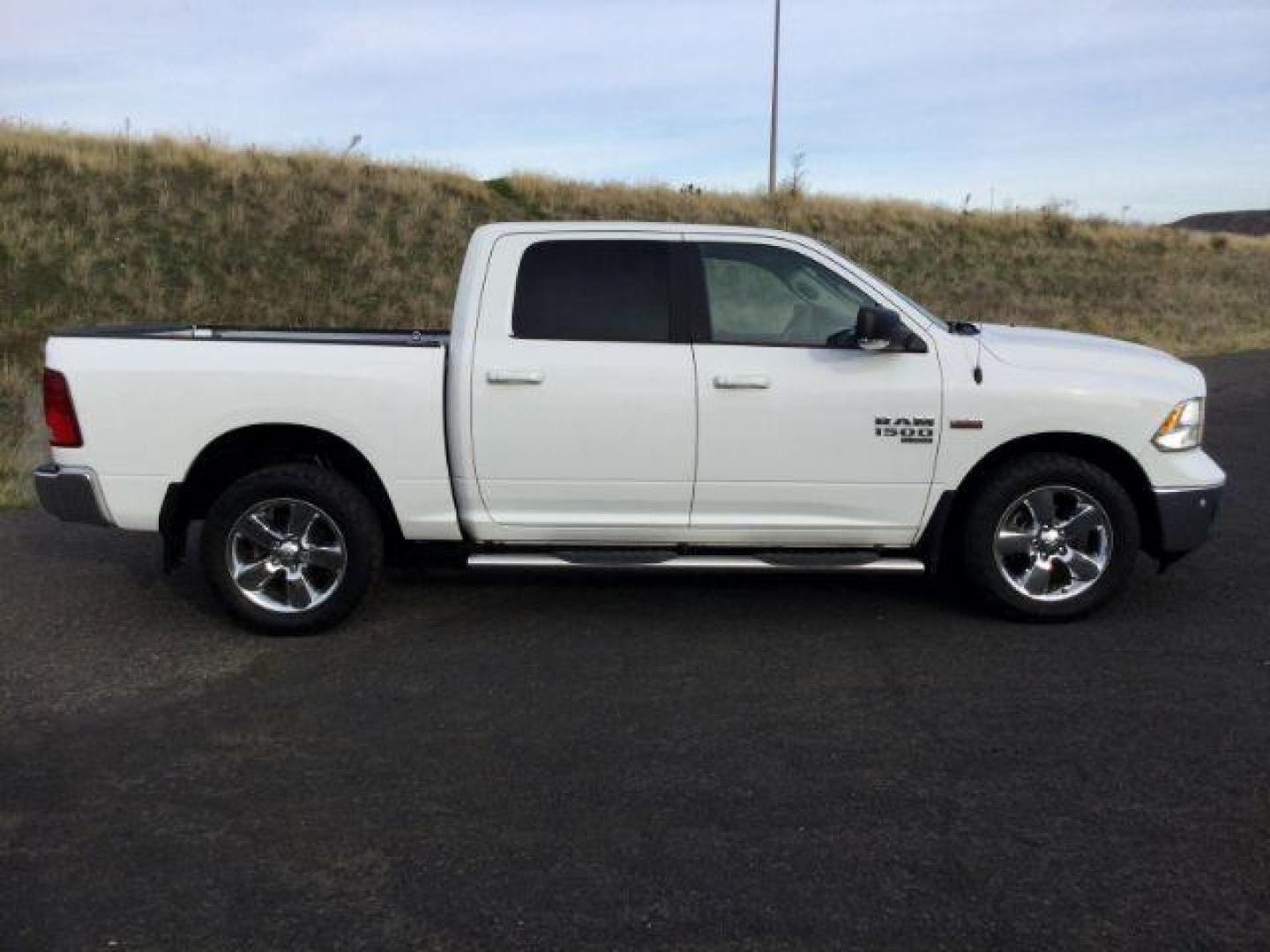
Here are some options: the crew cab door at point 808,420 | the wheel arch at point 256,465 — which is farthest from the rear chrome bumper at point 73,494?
the crew cab door at point 808,420

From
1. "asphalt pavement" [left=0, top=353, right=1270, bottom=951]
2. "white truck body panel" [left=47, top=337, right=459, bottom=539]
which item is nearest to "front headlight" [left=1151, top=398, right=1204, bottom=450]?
"asphalt pavement" [left=0, top=353, right=1270, bottom=951]

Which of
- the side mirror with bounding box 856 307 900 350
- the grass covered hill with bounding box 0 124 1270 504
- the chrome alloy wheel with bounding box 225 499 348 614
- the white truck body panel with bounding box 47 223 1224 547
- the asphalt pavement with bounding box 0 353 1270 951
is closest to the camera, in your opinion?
the asphalt pavement with bounding box 0 353 1270 951

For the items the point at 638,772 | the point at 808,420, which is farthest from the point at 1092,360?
the point at 638,772

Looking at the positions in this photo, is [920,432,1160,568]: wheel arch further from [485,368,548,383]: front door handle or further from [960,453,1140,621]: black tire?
[485,368,548,383]: front door handle

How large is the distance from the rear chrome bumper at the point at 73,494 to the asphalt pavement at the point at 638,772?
0.62m

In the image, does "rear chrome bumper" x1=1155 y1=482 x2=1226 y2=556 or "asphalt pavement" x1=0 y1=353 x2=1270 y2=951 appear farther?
"rear chrome bumper" x1=1155 y1=482 x2=1226 y2=556

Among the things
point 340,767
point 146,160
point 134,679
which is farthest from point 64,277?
point 340,767

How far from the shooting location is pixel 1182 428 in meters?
5.92

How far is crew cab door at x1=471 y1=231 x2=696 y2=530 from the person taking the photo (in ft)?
18.8

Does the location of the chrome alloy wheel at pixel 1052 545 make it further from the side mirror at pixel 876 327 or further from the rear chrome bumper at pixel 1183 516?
the side mirror at pixel 876 327

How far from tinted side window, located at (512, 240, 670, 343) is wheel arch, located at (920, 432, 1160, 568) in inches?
63.0

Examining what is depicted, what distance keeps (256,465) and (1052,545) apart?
12.8ft

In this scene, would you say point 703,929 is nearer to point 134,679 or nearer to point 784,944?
point 784,944

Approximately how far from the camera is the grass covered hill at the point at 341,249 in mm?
22469
